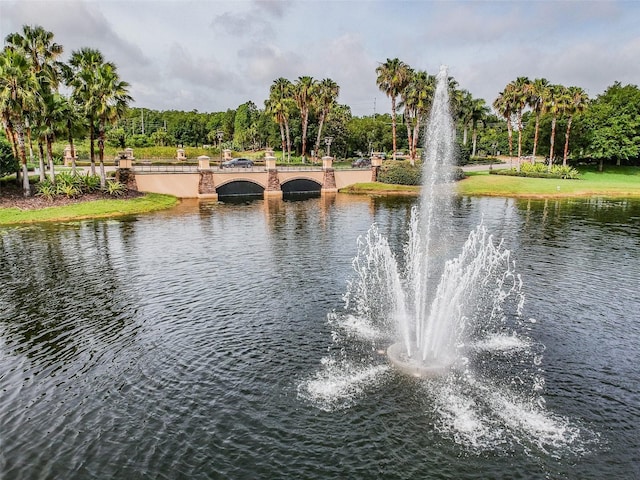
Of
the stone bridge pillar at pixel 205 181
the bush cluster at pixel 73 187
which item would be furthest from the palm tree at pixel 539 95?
the bush cluster at pixel 73 187

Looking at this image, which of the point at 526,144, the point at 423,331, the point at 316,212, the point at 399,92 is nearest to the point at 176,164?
the point at 316,212

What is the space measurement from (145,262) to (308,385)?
1816 centimetres

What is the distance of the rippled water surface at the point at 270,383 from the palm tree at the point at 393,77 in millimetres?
52821

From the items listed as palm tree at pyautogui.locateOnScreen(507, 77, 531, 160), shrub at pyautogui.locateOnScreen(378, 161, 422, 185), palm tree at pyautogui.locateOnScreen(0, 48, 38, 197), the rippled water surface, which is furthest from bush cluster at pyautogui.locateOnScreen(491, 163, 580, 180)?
palm tree at pyautogui.locateOnScreen(0, 48, 38, 197)

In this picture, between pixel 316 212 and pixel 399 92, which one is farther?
pixel 399 92

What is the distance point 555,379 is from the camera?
1449cm

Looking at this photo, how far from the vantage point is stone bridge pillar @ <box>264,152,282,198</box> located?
6736cm

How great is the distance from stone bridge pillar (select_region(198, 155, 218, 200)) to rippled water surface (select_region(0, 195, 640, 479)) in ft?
114

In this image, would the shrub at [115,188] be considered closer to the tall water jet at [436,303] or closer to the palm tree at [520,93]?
the tall water jet at [436,303]

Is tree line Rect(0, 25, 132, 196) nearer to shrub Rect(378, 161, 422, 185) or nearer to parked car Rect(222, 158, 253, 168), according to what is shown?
parked car Rect(222, 158, 253, 168)

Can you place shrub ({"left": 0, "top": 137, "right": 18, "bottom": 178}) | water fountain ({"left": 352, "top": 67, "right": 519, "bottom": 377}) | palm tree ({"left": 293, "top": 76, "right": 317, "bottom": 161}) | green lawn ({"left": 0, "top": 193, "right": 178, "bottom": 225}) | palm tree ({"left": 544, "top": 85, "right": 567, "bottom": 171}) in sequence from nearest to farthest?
1. water fountain ({"left": 352, "top": 67, "right": 519, "bottom": 377})
2. green lawn ({"left": 0, "top": 193, "right": 178, "bottom": 225})
3. shrub ({"left": 0, "top": 137, "right": 18, "bottom": 178})
4. palm tree ({"left": 544, "top": 85, "right": 567, "bottom": 171})
5. palm tree ({"left": 293, "top": 76, "right": 317, "bottom": 161})

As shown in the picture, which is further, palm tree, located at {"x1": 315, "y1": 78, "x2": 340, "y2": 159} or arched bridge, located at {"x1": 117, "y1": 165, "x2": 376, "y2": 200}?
palm tree, located at {"x1": 315, "y1": 78, "x2": 340, "y2": 159}

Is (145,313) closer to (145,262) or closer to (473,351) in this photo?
(145,262)

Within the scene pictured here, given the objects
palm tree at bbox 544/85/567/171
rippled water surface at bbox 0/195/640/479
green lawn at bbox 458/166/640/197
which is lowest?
rippled water surface at bbox 0/195/640/479
